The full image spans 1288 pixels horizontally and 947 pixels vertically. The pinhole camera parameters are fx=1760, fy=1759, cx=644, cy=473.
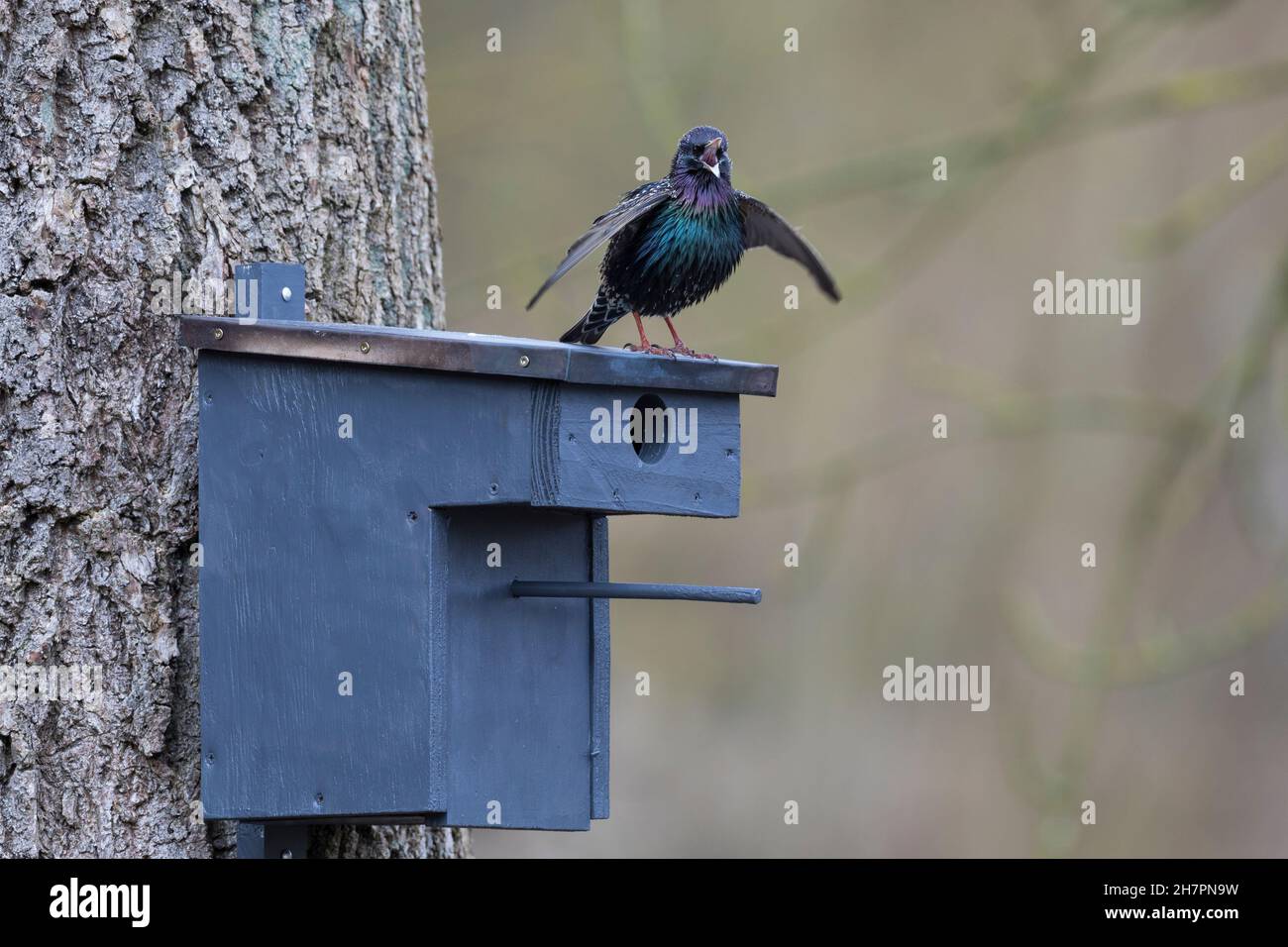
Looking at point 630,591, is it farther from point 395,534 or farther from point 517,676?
point 395,534

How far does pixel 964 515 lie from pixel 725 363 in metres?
5.71

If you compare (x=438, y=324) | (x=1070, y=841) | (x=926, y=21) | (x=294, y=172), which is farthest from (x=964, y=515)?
(x=294, y=172)

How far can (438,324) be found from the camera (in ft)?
13.0

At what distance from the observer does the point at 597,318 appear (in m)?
3.88

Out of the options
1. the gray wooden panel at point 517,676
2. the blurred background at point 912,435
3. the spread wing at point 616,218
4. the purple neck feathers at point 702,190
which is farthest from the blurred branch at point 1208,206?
the gray wooden panel at point 517,676

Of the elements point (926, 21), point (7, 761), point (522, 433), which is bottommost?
point (7, 761)

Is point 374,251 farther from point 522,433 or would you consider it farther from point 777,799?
point 777,799

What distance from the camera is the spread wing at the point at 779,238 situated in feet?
12.1

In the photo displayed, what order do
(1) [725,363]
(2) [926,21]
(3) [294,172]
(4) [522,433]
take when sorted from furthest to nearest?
(2) [926,21], (3) [294,172], (1) [725,363], (4) [522,433]

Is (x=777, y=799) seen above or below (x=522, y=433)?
below

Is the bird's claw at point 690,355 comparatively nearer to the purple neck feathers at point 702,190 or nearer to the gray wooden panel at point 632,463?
the gray wooden panel at point 632,463

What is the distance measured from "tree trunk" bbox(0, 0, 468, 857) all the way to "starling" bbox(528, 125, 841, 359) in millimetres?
770

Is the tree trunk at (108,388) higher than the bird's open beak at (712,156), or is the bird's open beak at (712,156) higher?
the bird's open beak at (712,156)

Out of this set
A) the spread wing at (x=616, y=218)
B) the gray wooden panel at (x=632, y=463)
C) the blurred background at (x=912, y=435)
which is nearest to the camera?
the gray wooden panel at (x=632, y=463)
